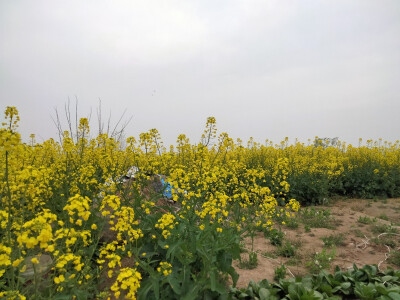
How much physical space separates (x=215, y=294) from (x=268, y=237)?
97.3 inches

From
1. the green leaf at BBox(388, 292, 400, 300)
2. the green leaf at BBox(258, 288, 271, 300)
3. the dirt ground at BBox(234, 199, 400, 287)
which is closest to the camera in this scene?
the green leaf at BBox(388, 292, 400, 300)

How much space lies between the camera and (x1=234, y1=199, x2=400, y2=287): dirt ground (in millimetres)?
3608

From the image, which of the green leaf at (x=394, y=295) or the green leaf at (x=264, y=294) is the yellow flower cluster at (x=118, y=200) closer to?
the green leaf at (x=264, y=294)

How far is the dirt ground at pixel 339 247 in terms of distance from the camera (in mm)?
3608

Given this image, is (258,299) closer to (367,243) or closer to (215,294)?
(215,294)

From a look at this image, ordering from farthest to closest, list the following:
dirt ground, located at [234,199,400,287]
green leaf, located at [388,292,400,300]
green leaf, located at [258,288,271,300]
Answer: dirt ground, located at [234,199,400,287] < green leaf, located at [258,288,271,300] < green leaf, located at [388,292,400,300]

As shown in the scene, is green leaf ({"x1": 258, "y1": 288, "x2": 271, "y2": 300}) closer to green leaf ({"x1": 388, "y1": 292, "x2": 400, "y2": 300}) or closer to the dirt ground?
the dirt ground

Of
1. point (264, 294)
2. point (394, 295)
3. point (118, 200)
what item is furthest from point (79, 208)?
point (394, 295)

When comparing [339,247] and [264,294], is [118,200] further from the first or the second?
[339,247]

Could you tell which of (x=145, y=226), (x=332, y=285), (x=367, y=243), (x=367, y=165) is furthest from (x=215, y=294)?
(x=367, y=165)

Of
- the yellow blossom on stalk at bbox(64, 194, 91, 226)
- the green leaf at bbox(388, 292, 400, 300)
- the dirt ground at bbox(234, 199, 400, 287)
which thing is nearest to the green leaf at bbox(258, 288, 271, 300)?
the dirt ground at bbox(234, 199, 400, 287)

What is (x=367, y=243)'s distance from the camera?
457cm

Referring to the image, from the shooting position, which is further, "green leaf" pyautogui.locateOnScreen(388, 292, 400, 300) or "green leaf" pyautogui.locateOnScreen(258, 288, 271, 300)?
"green leaf" pyautogui.locateOnScreen(258, 288, 271, 300)

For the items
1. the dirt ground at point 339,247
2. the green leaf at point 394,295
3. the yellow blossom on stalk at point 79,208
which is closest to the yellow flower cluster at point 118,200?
the yellow blossom on stalk at point 79,208
